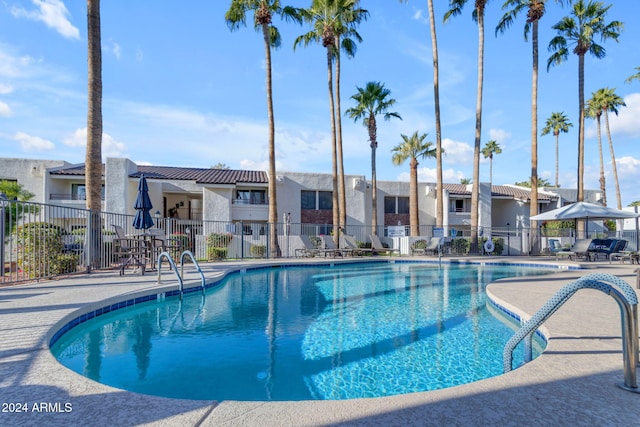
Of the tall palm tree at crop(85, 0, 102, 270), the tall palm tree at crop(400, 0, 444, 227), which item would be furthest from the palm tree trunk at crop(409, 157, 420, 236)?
the tall palm tree at crop(85, 0, 102, 270)

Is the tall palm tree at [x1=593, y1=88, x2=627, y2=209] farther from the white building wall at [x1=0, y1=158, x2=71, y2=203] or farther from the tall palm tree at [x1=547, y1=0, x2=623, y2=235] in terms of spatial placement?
the white building wall at [x1=0, y1=158, x2=71, y2=203]

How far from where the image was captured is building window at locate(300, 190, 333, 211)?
90.0 feet

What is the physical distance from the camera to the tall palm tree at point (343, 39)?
22.0 metres

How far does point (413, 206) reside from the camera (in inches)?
961

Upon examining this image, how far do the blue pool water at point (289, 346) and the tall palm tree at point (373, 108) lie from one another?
58.8 feet

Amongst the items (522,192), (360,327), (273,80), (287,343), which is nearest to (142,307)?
(287,343)

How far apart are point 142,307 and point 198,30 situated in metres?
10.1

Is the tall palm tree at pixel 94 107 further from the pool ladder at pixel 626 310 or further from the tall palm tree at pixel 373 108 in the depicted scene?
the tall palm tree at pixel 373 108

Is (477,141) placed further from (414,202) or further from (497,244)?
(497,244)

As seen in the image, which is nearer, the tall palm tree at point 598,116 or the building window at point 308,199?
the building window at point 308,199

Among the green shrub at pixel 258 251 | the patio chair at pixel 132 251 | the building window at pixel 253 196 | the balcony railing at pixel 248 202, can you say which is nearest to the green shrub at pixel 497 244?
the green shrub at pixel 258 251

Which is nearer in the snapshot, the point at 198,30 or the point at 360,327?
the point at 360,327

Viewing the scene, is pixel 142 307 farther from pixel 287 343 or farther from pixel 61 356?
pixel 287 343

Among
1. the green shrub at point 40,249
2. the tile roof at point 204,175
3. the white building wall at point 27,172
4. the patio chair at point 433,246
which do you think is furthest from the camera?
the tile roof at point 204,175
